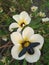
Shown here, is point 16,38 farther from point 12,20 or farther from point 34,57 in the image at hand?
point 12,20

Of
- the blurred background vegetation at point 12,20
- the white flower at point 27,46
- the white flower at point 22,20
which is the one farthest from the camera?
the blurred background vegetation at point 12,20

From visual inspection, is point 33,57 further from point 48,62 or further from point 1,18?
point 1,18

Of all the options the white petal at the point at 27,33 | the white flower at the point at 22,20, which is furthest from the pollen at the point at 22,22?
the white petal at the point at 27,33

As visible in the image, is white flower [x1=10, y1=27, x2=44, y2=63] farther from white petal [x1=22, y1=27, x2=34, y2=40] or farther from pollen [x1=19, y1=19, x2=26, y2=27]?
pollen [x1=19, y1=19, x2=26, y2=27]

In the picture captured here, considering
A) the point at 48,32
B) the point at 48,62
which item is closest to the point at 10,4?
the point at 48,32

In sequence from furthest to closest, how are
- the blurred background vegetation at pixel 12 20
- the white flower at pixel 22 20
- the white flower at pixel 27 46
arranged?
the blurred background vegetation at pixel 12 20
the white flower at pixel 22 20
the white flower at pixel 27 46

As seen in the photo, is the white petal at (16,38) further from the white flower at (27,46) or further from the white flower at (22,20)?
the white flower at (22,20)

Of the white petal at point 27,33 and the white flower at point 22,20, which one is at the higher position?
the white petal at point 27,33

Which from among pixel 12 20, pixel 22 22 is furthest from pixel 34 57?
pixel 12 20
